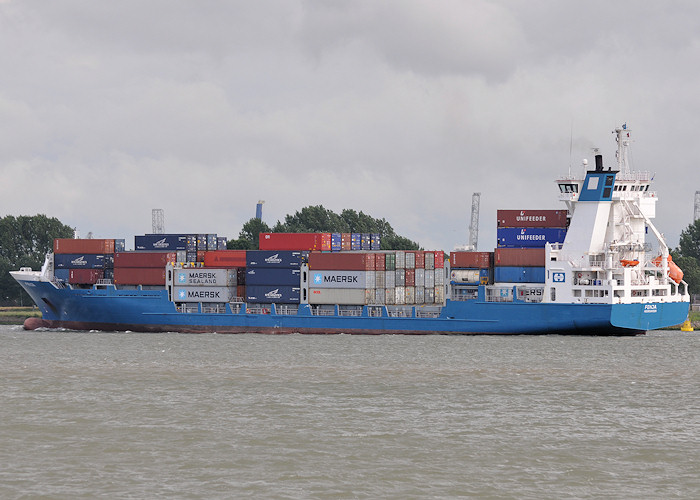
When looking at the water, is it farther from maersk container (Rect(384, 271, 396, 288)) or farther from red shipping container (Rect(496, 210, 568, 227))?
maersk container (Rect(384, 271, 396, 288))

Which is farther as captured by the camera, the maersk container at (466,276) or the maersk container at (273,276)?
the maersk container at (273,276)

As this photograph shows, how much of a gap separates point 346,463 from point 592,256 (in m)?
39.0

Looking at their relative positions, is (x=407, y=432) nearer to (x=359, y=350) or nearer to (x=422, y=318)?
(x=359, y=350)

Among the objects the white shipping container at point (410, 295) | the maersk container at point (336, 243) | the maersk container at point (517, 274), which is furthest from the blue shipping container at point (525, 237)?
the maersk container at point (336, 243)

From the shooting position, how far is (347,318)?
63656 mm

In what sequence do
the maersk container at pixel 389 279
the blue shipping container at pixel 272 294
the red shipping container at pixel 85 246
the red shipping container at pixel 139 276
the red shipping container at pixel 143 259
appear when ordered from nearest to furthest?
the maersk container at pixel 389 279 → the blue shipping container at pixel 272 294 → the red shipping container at pixel 143 259 → the red shipping container at pixel 139 276 → the red shipping container at pixel 85 246

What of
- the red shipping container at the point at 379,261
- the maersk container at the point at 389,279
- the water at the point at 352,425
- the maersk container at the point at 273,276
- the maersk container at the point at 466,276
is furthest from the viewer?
the maersk container at the point at 273,276

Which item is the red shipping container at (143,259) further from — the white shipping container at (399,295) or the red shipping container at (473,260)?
the red shipping container at (473,260)

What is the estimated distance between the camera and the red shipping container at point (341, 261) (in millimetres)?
62906

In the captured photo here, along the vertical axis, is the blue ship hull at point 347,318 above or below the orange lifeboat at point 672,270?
below

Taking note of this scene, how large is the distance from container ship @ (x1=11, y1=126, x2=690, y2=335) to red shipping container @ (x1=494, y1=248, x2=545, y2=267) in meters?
0.09

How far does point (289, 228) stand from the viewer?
135875mm

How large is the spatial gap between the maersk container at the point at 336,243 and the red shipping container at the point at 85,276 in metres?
17.5

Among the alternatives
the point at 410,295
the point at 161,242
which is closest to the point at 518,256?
the point at 410,295
